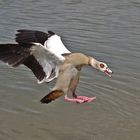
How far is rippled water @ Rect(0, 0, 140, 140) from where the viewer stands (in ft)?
24.2

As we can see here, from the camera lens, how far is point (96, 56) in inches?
389

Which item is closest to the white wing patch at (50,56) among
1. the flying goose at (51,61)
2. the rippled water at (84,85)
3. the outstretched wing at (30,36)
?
the flying goose at (51,61)

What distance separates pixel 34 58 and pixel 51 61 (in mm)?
245

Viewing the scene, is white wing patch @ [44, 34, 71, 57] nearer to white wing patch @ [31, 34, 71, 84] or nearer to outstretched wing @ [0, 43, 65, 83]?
white wing patch @ [31, 34, 71, 84]

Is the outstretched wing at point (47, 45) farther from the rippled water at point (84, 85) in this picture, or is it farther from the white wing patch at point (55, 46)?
the rippled water at point (84, 85)

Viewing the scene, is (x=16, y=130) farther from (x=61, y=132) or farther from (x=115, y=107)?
(x=115, y=107)

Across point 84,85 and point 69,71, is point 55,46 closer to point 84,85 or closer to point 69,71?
point 69,71

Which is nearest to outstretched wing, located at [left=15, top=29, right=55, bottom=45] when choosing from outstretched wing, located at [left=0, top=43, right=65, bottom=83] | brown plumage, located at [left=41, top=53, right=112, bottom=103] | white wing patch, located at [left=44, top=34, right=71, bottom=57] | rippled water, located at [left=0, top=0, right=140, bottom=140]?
white wing patch, located at [left=44, top=34, right=71, bottom=57]

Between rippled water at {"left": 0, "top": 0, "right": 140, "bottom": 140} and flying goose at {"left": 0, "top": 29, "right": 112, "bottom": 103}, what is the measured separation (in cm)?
63

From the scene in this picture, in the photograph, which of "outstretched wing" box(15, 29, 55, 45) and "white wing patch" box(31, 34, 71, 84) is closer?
"white wing patch" box(31, 34, 71, 84)

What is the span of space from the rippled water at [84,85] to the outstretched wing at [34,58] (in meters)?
0.84

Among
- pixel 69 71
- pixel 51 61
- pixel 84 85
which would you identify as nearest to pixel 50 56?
pixel 51 61

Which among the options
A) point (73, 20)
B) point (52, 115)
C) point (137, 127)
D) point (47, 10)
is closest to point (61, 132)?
point (52, 115)

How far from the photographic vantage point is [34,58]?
6832 millimetres
